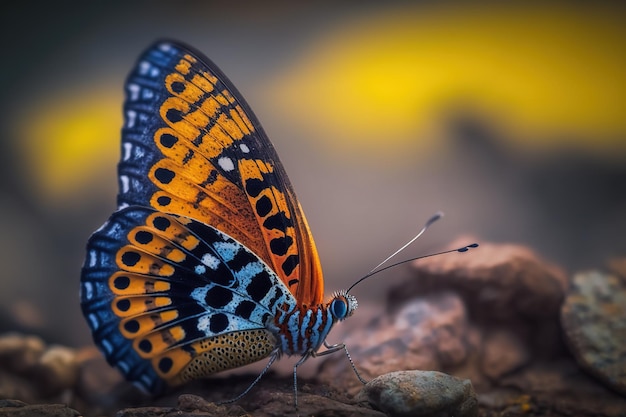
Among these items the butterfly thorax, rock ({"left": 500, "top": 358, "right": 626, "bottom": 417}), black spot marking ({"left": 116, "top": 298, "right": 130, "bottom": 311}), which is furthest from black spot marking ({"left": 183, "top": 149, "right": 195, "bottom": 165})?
rock ({"left": 500, "top": 358, "right": 626, "bottom": 417})

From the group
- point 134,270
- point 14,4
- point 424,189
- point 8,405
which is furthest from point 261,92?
point 8,405

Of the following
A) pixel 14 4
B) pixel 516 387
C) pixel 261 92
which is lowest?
pixel 516 387

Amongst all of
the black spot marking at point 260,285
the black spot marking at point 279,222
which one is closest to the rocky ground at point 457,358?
the black spot marking at point 260,285

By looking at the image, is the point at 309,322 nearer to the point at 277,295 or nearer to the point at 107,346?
the point at 277,295

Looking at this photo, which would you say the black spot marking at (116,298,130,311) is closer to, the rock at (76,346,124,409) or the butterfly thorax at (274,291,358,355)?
the rock at (76,346,124,409)

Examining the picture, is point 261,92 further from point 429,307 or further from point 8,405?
point 8,405

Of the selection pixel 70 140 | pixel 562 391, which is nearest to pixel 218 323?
pixel 562 391

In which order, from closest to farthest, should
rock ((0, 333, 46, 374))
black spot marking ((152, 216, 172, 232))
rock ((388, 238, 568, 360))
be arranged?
black spot marking ((152, 216, 172, 232)), rock ((388, 238, 568, 360)), rock ((0, 333, 46, 374))
